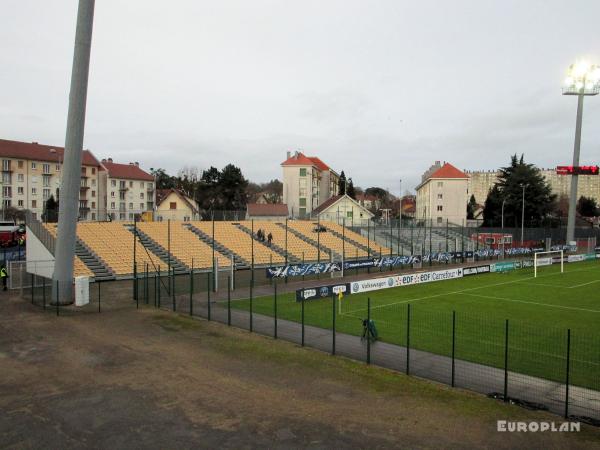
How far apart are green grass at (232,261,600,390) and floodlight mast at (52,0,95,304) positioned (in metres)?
8.76

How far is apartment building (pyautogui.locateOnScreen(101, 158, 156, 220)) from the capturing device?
94.3m

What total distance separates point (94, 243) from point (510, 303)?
30528mm

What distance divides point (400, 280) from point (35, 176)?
240 ft

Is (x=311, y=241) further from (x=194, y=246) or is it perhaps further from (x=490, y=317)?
(x=490, y=317)

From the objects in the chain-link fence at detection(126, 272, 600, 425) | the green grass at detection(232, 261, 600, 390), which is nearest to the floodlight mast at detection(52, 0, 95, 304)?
the chain-link fence at detection(126, 272, 600, 425)

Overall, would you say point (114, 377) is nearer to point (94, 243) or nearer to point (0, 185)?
point (94, 243)

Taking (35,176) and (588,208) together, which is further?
(588,208)

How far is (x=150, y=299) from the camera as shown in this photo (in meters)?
26.0

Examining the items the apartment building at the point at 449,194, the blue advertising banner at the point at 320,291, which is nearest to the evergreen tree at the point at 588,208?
the apartment building at the point at 449,194

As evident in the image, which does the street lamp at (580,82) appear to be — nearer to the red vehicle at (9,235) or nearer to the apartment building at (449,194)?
the apartment building at (449,194)

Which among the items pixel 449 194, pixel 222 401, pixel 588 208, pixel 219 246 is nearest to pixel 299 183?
pixel 449 194

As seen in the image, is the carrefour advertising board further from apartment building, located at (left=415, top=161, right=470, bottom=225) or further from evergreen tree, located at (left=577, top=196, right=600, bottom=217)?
evergreen tree, located at (left=577, top=196, right=600, bottom=217)

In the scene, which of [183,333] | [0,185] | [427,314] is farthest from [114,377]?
[0,185]

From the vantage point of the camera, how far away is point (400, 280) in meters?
31.2
